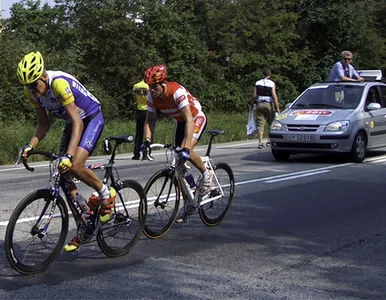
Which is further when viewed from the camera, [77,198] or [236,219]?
[236,219]

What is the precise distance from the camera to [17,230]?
5.32 metres

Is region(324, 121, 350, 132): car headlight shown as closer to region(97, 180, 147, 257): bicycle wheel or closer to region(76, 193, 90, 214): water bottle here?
region(97, 180, 147, 257): bicycle wheel

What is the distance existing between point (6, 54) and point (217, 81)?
12751 millimetres

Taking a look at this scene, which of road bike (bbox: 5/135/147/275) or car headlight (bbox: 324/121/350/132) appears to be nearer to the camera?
road bike (bbox: 5/135/147/275)

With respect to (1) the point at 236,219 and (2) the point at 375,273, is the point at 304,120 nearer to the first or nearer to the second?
(1) the point at 236,219

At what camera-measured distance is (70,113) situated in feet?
18.1

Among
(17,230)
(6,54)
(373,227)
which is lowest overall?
(373,227)

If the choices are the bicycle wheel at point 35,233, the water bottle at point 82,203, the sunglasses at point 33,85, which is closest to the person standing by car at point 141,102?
the water bottle at point 82,203

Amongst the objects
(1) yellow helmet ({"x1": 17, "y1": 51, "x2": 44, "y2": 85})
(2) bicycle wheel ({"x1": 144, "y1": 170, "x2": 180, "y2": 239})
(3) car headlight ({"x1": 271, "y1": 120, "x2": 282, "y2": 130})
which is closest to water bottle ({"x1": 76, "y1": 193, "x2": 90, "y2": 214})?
(2) bicycle wheel ({"x1": 144, "y1": 170, "x2": 180, "y2": 239})

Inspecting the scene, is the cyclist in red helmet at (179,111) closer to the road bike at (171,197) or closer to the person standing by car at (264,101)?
the road bike at (171,197)

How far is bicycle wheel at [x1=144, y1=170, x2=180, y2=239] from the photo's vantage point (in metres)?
6.71

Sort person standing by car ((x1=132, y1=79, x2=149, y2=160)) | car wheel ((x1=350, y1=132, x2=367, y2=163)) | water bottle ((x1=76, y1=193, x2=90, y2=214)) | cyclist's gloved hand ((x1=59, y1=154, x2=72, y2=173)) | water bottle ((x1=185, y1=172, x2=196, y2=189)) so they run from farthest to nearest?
person standing by car ((x1=132, y1=79, x2=149, y2=160)), car wheel ((x1=350, y1=132, x2=367, y2=163)), water bottle ((x1=185, y1=172, x2=196, y2=189)), water bottle ((x1=76, y1=193, x2=90, y2=214)), cyclist's gloved hand ((x1=59, y1=154, x2=72, y2=173))

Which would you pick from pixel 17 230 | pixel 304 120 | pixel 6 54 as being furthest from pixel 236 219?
pixel 6 54

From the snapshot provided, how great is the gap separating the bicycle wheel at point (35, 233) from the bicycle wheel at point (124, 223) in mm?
437
